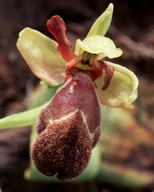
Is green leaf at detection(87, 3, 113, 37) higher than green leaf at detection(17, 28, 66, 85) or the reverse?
higher

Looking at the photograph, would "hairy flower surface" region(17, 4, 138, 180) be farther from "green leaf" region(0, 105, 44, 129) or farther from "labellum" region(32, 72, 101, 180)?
"green leaf" region(0, 105, 44, 129)

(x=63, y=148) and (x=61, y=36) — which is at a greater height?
(x=61, y=36)

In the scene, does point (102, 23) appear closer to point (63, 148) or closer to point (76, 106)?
point (76, 106)

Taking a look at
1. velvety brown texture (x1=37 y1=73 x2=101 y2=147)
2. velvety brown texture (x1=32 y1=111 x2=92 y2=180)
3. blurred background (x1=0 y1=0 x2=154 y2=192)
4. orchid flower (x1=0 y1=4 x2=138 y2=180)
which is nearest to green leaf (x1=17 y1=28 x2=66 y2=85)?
orchid flower (x1=0 y1=4 x2=138 y2=180)

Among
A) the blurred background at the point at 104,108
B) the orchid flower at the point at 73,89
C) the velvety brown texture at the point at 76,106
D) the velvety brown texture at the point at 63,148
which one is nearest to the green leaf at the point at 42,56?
the orchid flower at the point at 73,89

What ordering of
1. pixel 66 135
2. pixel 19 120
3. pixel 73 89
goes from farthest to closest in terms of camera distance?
pixel 19 120 < pixel 73 89 < pixel 66 135

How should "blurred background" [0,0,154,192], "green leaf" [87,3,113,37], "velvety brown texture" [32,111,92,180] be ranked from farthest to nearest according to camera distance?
"blurred background" [0,0,154,192], "green leaf" [87,3,113,37], "velvety brown texture" [32,111,92,180]

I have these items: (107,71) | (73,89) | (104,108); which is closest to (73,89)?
(73,89)

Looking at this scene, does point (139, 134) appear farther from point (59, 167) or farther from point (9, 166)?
point (59, 167)
